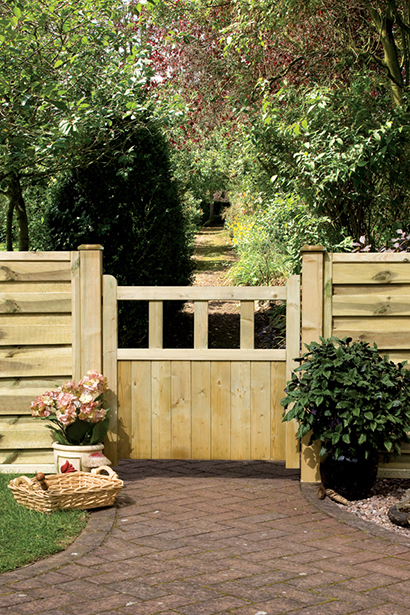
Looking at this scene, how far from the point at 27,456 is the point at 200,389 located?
1.40m

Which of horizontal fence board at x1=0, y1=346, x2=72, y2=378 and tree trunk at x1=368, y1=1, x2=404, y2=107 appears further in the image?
tree trunk at x1=368, y1=1, x2=404, y2=107

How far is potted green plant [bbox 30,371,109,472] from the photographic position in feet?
14.6

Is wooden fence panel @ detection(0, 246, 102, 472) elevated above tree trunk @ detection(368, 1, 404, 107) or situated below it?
below

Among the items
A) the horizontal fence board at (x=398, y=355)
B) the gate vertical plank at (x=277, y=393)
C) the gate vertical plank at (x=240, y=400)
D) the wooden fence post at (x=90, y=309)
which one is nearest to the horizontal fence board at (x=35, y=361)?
the wooden fence post at (x=90, y=309)

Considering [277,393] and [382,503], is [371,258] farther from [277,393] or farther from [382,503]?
[382,503]

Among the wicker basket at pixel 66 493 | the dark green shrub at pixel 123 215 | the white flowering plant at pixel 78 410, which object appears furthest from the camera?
the dark green shrub at pixel 123 215

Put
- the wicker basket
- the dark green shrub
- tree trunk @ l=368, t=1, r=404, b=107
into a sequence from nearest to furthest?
1. the wicker basket
2. tree trunk @ l=368, t=1, r=404, b=107
3. the dark green shrub

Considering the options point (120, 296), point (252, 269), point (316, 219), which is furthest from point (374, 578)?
point (252, 269)

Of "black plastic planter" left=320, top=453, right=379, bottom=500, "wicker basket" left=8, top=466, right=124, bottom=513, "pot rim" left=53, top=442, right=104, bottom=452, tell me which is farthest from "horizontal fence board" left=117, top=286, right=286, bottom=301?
"wicker basket" left=8, top=466, right=124, bottom=513

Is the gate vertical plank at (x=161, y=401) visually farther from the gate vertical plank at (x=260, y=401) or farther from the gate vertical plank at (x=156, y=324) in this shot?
the gate vertical plank at (x=260, y=401)

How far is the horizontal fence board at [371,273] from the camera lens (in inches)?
185

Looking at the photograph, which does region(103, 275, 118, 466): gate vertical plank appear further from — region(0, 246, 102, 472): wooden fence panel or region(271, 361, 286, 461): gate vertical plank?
region(271, 361, 286, 461): gate vertical plank

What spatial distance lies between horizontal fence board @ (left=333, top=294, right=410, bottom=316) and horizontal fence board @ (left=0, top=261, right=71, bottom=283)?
2.01 meters

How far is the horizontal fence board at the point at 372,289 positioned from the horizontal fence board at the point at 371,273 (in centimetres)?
3
